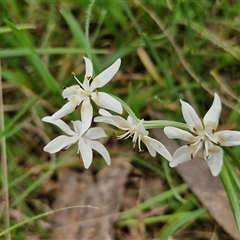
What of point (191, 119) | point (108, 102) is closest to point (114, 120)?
point (108, 102)

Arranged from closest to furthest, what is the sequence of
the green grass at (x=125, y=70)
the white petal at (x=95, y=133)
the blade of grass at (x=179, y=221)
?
the white petal at (x=95, y=133) < the blade of grass at (x=179, y=221) < the green grass at (x=125, y=70)

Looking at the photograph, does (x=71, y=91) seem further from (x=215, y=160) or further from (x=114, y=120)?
(x=215, y=160)

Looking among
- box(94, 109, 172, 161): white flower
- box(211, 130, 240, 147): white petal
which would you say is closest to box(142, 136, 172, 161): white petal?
box(94, 109, 172, 161): white flower

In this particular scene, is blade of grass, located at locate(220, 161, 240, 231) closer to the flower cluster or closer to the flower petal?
the flower cluster

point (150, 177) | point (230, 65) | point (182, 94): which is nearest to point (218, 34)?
point (230, 65)

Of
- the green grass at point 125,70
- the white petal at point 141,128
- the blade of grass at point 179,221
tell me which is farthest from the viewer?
the green grass at point 125,70

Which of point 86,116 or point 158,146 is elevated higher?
point 86,116

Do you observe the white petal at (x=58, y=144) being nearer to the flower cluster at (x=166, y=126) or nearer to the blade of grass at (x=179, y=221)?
the flower cluster at (x=166, y=126)

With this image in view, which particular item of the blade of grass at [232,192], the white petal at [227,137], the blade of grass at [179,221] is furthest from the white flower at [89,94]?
the blade of grass at [179,221]
